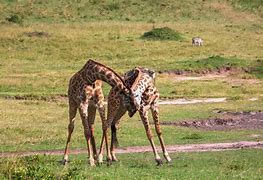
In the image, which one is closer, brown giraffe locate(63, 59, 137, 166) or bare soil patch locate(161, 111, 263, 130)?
brown giraffe locate(63, 59, 137, 166)

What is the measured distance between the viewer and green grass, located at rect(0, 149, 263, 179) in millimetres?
11848

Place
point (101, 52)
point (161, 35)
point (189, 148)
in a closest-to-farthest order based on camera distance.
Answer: point (189, 148), point (101, 52), point (161, 35)

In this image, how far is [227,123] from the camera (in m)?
23.9

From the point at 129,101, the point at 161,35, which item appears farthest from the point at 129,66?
the point at 129,101

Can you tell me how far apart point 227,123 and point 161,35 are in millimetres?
23437

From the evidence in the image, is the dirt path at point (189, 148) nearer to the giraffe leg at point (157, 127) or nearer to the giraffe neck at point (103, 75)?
the giraffe leg at point (157, 127)

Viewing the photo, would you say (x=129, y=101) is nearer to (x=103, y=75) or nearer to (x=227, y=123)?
(x=103, y=75)

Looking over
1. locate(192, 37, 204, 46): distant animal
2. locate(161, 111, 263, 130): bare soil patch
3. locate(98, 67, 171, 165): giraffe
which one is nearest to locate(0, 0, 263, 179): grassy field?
locate(98, 67, 171, 165): giraffe

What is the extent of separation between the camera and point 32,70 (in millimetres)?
36719

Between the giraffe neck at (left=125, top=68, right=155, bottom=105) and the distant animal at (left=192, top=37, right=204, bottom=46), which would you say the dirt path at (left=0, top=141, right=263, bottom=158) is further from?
the distant animal at (left=192, top=37, right=204, bottom=46)

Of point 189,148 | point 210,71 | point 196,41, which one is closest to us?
point 189,148

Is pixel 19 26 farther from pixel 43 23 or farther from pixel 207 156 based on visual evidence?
pixel 207 156

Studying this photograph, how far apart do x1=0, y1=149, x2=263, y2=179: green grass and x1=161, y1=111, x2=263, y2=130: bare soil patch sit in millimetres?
6174

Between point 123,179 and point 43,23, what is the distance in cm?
4117
